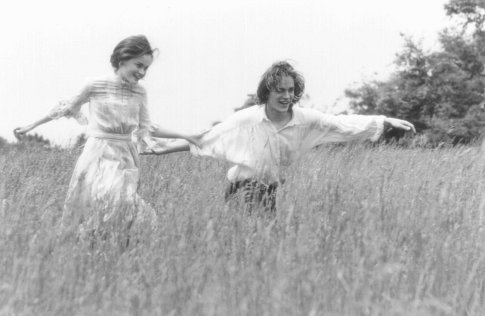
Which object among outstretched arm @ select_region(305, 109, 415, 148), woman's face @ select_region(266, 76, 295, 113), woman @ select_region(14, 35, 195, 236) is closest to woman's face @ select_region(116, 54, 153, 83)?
woman @ select_region(14, 35, 195, 236)

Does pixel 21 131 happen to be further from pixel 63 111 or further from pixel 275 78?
pixel 275 78

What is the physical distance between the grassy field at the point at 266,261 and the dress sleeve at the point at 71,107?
0.60 metres

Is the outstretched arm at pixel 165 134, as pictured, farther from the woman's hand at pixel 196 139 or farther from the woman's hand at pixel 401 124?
the woman's hand at pixel 401 124

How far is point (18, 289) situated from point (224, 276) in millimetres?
715

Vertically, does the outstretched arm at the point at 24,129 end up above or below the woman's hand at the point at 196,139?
above

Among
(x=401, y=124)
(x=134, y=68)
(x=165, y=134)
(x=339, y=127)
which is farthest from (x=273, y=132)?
(x=134, y=68)

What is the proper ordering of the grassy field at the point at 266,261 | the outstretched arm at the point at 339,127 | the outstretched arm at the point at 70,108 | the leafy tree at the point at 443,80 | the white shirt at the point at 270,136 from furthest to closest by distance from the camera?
the leafy tree at the point at 443,80, the outstretched arm at the point at 339,127, the white shirt at the point at 270,136, the outstretched arm at the point at 70,108, the grassy field at the point at 266,261

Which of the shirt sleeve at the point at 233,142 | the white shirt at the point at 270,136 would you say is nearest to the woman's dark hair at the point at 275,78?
the white shirt at the point at 270,136

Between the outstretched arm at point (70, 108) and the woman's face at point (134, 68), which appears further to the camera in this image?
the outstretched arm at point (70, 108)

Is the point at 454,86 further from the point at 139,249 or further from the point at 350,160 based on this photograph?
the point at 139,249

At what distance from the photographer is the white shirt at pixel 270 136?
4.72 m

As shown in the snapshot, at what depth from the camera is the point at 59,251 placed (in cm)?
292

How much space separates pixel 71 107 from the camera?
4.68 metres

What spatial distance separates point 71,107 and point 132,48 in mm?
621
